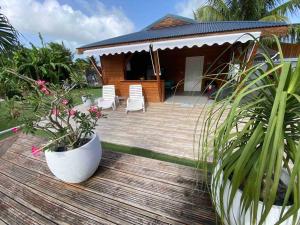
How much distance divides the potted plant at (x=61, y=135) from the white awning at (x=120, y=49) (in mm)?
5735

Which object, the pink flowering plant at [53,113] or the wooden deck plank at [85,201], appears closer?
the wooden deck plank at [85,201]

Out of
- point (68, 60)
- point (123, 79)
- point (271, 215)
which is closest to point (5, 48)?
point (271, 215)

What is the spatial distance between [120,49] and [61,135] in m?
6.65

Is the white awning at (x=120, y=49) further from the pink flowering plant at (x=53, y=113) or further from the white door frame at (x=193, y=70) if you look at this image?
the pink flowering plant at (x=53, y=113)

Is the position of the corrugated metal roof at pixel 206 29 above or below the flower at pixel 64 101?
above

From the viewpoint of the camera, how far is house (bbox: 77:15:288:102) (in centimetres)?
661

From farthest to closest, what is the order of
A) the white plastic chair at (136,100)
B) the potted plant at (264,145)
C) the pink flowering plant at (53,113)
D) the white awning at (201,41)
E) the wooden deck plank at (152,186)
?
the white plastic chair at (136,100) < the white awning at (201,41) < the pink flowering plant at (53,113) < the wooden deck plank at (152,186) < the potted plant at (264,145)

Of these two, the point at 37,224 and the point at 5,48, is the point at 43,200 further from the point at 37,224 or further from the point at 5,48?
the point at 5,48

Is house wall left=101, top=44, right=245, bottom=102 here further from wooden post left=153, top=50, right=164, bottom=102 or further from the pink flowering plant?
the pink flowering plant

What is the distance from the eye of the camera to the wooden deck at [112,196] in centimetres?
187

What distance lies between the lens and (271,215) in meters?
1.14

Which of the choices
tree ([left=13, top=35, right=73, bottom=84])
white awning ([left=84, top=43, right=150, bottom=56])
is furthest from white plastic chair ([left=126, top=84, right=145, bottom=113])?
tree ([left=13, top=35, right=73, bottom=84])

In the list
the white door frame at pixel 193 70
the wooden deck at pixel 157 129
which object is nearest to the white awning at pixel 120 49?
the wooden deck at pixel 157 129

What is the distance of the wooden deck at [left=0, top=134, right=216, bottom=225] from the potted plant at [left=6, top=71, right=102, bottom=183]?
0.94 ft
